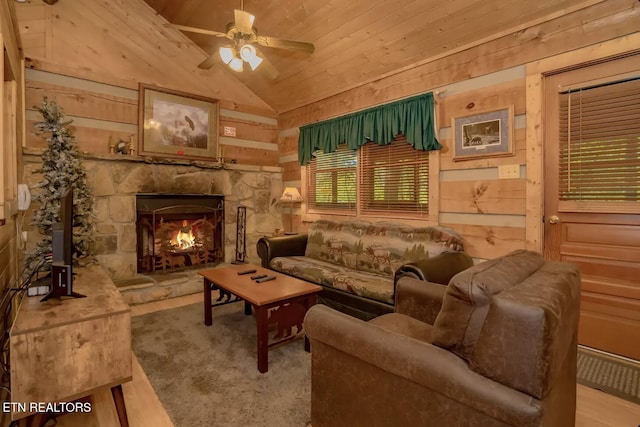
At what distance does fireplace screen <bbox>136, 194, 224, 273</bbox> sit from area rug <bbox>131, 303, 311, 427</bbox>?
1.03 m

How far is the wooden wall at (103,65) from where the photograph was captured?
337 cm

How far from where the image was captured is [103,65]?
3.77 meters

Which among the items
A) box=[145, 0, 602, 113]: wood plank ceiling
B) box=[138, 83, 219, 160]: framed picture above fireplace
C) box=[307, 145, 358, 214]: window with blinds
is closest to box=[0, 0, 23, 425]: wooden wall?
box=[138, 83, 219, 160]: framed picture above fireplace

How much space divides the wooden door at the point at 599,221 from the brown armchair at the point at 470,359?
1383 millimetres

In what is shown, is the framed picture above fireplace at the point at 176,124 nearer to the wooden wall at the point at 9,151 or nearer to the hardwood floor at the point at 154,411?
the wooden wall at the point at 9,151

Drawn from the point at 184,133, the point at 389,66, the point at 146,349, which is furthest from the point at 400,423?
the point at 184,133

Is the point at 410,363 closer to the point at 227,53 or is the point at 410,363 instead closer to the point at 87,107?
the point at 227,53

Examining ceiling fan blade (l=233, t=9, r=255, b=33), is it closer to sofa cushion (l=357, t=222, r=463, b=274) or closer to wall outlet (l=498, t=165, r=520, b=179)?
sofa cushion (l=357, t=222, r=463, b=274)

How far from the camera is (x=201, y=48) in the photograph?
14.7 feet

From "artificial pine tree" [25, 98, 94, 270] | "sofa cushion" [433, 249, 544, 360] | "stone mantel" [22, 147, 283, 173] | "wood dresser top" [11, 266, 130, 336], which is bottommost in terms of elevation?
"wood dresser top" [11, 266, 130, 336]

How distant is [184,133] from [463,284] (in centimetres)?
417

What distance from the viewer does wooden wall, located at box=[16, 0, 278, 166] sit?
133 inches

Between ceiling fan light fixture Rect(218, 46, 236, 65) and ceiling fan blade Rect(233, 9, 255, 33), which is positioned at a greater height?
ceiling fan blade Rect(233, 9, 255, 33)

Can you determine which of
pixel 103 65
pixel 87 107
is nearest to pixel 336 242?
pixel 87 107
